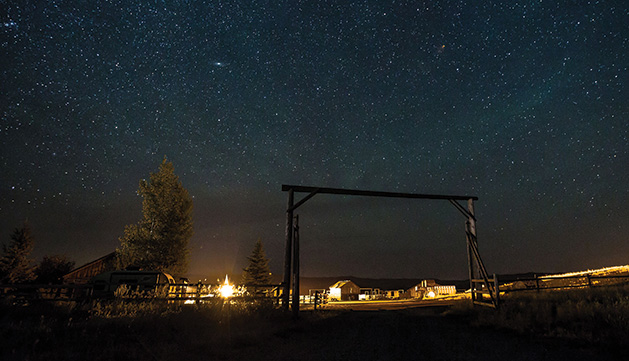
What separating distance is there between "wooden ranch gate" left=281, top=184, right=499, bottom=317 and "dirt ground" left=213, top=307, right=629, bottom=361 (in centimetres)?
172

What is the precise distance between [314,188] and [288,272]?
356cm

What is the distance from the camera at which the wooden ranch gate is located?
467 inches

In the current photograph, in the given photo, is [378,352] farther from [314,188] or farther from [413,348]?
[314,188]

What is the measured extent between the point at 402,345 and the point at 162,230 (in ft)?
73.8

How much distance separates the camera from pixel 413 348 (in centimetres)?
789

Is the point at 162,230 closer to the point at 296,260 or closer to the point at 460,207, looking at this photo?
the point at 296,260

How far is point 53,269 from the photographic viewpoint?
105 feet

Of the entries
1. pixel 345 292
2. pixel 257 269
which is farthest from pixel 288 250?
pixel 345 292

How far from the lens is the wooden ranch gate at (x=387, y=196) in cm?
1185

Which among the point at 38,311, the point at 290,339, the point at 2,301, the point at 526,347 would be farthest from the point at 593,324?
the point at 2,301

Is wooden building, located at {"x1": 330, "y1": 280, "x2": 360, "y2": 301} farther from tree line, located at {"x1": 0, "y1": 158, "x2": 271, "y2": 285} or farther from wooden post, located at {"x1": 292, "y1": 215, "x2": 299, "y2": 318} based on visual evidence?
wooden post, located at {"x1": 292, "y1": 215, "x2": 299, "y2": 318}

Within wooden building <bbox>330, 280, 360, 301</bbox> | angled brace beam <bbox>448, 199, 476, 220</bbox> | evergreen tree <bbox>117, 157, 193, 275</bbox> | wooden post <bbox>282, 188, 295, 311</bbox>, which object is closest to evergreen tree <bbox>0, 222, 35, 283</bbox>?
evergreen tree <bbox>117, 157, 193, 275</bbox>

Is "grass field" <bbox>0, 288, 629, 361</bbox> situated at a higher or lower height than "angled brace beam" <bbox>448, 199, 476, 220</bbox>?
lower

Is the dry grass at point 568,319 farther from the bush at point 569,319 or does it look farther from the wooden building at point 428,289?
the wooden building at point 428,289
